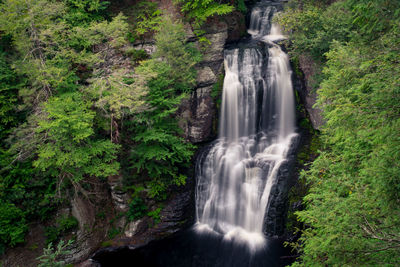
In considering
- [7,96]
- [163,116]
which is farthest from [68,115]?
[163,116]

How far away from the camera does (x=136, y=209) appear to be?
12.8m

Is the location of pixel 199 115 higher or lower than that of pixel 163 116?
higher

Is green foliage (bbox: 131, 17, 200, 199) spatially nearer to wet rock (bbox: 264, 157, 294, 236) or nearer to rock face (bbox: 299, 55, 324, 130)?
wet rock (bbox: 264, 157, 294, 236)

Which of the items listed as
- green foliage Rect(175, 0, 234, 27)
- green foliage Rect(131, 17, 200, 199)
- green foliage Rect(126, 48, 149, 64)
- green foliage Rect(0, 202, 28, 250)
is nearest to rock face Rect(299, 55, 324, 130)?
green foliage Rect(175, 0, 234, 27)

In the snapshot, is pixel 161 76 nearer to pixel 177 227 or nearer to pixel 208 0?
pixel 208 0

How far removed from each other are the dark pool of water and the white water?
68 centimetres

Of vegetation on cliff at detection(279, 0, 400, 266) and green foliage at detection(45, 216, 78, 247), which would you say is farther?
green foliage at detection(45, 216, 78, 247)

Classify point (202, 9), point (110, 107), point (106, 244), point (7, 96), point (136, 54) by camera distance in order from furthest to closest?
point (202, 9), point (136, 54), point (106, 244), point (7, 96), point (110, 107)

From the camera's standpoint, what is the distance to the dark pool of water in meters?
10.8

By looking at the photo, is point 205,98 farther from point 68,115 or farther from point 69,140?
point 69,140

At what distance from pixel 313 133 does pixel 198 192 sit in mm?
7189

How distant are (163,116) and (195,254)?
6.76 meters

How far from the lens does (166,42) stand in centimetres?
1287

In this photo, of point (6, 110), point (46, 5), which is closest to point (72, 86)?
point (6, 110)
